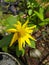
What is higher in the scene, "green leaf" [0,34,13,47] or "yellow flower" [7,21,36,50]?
"yellow flower" [7,21,36,50]

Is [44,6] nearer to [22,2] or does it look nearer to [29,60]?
[29,60]

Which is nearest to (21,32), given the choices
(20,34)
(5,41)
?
(20,34)

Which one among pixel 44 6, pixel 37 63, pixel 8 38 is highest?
pixel 44 6

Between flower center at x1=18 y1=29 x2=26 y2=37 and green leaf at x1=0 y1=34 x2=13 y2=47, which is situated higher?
flower center at x1=18 y1=29 x2=26 y2=37

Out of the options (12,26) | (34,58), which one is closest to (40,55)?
(34,58)

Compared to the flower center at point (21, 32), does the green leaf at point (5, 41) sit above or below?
below

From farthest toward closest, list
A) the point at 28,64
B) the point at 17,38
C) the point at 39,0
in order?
the point at 28,64 → the point at 39,0 → the point at 17,38

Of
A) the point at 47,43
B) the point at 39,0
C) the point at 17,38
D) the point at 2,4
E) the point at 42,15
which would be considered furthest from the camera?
the point at 2,4

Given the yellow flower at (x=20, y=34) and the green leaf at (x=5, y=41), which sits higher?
the yellow flower at (x=20, y=34)

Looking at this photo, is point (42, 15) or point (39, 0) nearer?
point (42, 15)

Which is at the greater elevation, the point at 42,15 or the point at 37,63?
the point at 42,15

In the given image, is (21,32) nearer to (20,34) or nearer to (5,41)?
(20,34)
